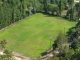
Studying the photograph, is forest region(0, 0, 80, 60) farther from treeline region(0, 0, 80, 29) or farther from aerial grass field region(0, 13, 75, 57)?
aerial grass field region(0, 13, 75, 57)

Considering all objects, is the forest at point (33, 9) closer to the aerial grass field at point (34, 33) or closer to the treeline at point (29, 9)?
the treeline at point (29, 9)

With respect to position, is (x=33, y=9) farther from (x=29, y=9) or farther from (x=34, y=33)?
(x=34, y=33)

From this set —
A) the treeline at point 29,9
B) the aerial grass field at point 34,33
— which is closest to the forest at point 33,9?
the treeline at point 29,9

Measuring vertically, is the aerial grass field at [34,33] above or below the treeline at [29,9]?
below

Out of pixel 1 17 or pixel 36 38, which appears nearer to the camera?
pixel 36 38

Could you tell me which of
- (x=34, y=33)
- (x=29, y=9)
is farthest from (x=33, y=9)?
(x=34, y=33)

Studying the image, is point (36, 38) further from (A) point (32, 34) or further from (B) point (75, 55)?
(B) point (75, 55)

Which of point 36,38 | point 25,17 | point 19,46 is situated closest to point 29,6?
point 25,17

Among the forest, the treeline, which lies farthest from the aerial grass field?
the treeline

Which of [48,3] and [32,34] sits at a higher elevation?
[48,3]
